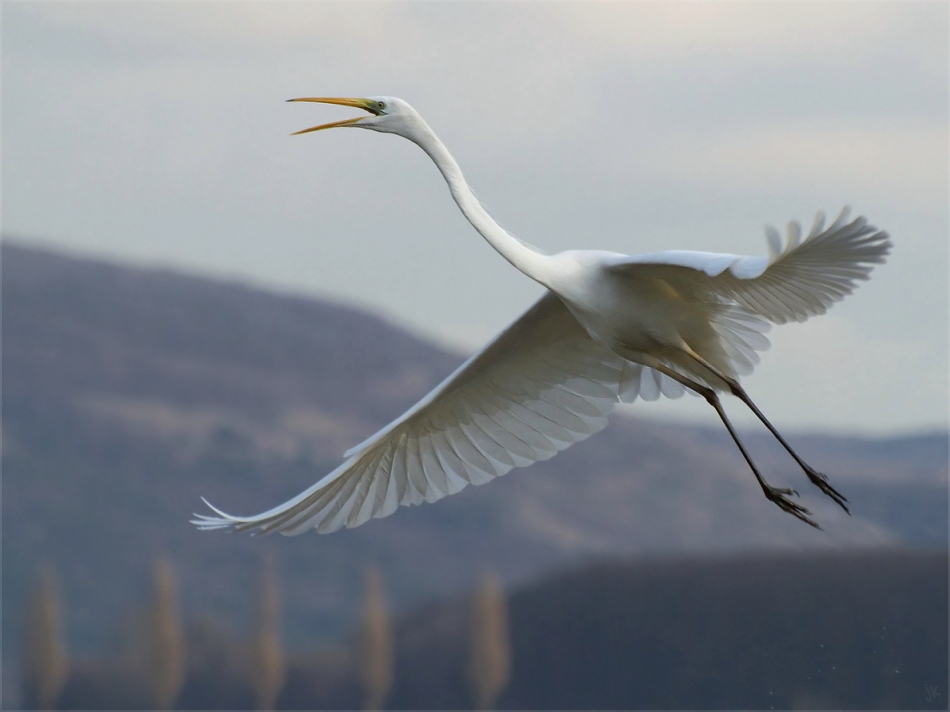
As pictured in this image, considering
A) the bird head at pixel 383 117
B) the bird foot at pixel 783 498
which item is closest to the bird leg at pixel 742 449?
the bird foot at pixel 783 498

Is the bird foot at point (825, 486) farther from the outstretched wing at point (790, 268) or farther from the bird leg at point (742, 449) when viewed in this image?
the outstretched wing at point (790, 268)

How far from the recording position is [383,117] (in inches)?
121

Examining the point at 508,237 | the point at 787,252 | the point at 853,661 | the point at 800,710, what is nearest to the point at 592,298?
the point at 508,237

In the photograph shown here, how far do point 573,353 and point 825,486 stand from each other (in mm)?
754

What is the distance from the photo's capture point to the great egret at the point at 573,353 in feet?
8.96

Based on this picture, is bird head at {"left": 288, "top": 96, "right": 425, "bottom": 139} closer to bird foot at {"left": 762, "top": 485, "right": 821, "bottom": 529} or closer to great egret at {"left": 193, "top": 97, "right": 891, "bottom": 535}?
great egret at {"left": 193, "top": 97, "right": 891, "bottom": 535}

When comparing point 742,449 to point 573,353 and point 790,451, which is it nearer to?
point 790,451

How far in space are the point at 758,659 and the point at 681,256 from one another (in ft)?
13.8

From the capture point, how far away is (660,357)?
3240 mm

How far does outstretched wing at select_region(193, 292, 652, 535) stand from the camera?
3496mm

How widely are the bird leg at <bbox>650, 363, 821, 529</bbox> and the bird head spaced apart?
32.8 inches

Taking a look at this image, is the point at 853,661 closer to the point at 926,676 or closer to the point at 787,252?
the point at 926,676

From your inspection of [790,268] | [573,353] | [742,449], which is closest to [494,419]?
[573,353]

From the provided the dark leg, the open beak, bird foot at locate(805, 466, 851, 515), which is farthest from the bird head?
bird foot at locate(805, 466, 851, 515)
